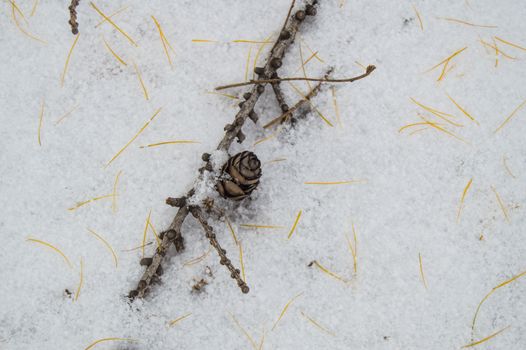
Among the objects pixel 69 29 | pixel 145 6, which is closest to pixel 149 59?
pixel 145 6

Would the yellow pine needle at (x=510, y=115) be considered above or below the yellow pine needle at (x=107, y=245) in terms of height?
above

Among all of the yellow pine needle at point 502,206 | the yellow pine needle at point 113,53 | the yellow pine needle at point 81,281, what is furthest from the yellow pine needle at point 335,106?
the yellow pine needle at point 81,281

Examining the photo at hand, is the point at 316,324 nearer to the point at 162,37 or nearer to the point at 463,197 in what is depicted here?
the point at 463,197

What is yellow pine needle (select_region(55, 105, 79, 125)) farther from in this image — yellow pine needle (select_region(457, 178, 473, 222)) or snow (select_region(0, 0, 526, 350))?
yellow pine needle (select_region(457, 178, 473, 222))

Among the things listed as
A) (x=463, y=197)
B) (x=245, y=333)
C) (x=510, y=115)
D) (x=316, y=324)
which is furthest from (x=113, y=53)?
(x=510, y=115)

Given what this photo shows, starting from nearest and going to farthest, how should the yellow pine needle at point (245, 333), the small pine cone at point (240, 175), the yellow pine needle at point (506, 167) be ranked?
the small pine cone at point (240, 175) < the yellow pine needle at point (245, 333) < the yellow pine needle at point (506, 167)

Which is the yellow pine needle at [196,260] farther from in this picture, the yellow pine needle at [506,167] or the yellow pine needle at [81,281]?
the yellow pine needle at [506,167]

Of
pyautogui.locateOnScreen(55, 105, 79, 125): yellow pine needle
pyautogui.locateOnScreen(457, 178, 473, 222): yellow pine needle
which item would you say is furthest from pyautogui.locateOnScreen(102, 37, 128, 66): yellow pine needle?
pyautogui.locateOnScreen(457, 178, 473, 222): yellow pine needle
